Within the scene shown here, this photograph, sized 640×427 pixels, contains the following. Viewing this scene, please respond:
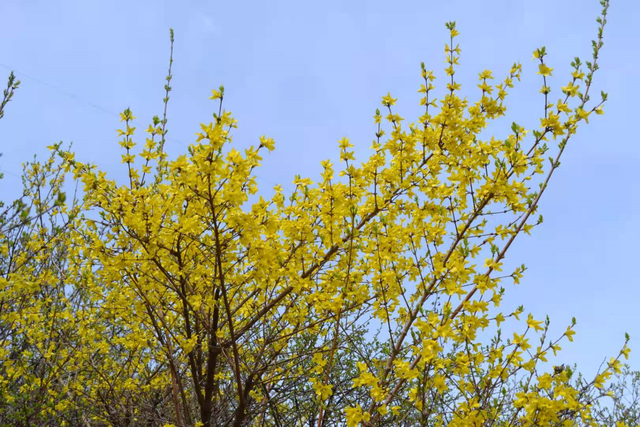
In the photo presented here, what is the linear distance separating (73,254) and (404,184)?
3080mm

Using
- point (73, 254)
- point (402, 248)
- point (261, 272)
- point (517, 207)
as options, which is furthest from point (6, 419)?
point (517, 207)

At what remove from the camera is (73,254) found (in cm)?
462

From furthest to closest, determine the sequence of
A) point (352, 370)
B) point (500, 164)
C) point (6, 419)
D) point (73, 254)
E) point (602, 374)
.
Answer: point (352, 370) → point (6, 419) → point (73, 254) → point (500, 164) → point (602, 374)

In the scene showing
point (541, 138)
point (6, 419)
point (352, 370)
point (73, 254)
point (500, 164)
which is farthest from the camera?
point (352, 370)

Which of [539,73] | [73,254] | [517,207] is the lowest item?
[517,207]

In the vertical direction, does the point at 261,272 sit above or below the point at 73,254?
below

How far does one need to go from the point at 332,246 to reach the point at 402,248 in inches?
21.5

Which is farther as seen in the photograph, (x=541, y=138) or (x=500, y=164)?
(x=541, y=138)

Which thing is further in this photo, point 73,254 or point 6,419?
point 6,419

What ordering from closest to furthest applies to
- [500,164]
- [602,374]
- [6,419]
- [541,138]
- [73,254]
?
[602,374] < [500,164] < [541,138] < [73,254] < [6,419]

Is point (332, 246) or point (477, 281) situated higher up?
point (332, 246)

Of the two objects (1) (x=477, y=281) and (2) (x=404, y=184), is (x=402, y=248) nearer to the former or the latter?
(2) (x=404, y=184)

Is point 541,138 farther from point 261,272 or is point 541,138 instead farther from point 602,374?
point 261,272

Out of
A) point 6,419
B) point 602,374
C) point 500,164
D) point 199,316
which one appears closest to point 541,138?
point 500,164
